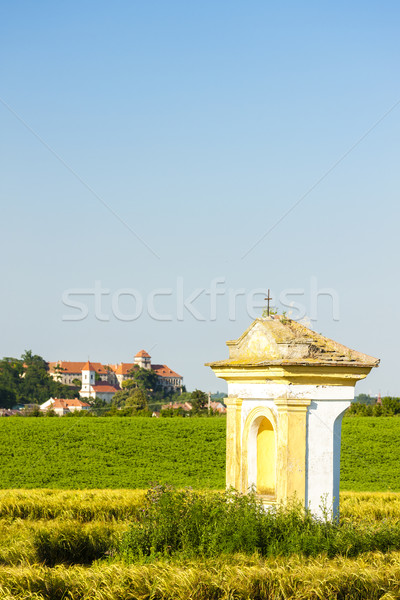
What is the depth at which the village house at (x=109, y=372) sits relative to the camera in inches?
5846

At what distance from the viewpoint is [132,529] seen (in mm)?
8922

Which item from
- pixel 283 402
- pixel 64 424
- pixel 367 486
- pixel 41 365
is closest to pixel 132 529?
pixel 283 402

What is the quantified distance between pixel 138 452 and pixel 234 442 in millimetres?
26149

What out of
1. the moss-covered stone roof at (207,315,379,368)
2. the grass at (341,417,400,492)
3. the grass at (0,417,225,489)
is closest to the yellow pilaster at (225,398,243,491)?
the moss-covered stone roof at (207,315,379,368)

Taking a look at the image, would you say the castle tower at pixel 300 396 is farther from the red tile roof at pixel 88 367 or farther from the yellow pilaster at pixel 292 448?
the red tile roof at pixel 88 367

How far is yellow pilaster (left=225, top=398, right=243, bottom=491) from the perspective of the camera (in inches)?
373

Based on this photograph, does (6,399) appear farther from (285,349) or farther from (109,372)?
(285,349)

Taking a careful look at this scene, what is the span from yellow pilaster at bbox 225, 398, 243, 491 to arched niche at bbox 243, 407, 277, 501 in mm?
81

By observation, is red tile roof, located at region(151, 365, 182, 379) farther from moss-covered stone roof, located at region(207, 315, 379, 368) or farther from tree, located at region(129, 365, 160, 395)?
moss-covered stone roof, located at region(207, 315, 379, 368)

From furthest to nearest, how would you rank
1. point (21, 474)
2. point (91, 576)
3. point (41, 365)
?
point (41, 365) → point (21, 474) → point (91, 576)

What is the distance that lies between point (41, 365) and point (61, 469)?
98342 millimetres

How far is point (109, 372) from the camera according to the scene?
16050 cm

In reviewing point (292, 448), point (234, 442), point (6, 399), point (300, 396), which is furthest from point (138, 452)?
point (6, 399)

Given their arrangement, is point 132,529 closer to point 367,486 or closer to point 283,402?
point 283,402
